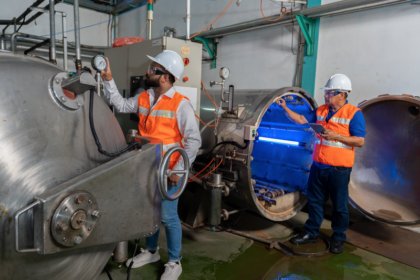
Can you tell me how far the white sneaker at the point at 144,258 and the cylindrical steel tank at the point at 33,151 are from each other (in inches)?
45.9

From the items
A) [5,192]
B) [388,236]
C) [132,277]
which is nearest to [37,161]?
[5,192]

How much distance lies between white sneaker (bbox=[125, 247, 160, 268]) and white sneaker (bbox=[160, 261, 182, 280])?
0.90ft

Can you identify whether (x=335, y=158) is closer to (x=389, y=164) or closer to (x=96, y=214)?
(x=389, y=164)

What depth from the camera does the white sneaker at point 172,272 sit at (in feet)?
6.92

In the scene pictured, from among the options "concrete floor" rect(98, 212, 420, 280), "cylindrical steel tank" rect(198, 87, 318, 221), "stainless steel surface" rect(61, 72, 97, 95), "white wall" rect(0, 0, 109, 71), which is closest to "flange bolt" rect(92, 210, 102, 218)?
"stainless steel surface" rect(61, 72, 97, 95)

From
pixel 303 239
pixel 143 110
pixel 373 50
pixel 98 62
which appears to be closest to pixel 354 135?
pixel 303 239

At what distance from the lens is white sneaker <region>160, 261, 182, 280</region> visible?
2109 millimetres

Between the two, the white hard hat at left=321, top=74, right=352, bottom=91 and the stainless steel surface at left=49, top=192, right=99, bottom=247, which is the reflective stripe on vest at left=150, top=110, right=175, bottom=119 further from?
the white hard hat at left=321, top=74, right=352, bottom=91

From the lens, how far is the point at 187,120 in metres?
2.07

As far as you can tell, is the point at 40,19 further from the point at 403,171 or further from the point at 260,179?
the point at 403,171

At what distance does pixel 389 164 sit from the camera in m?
3.21

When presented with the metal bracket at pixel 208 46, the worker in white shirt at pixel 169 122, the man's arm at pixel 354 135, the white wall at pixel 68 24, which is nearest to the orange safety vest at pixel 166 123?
the worker in white shirt at pixel 169 122

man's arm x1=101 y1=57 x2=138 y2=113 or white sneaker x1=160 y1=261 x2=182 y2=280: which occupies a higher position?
man's arm x1=101 y1=57 x2=138 y2=113

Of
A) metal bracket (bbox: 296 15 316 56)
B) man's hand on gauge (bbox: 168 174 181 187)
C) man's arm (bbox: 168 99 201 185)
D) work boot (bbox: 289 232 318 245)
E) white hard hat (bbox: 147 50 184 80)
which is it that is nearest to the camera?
man's hand on gauge (bbox: 168 174 181 187)
